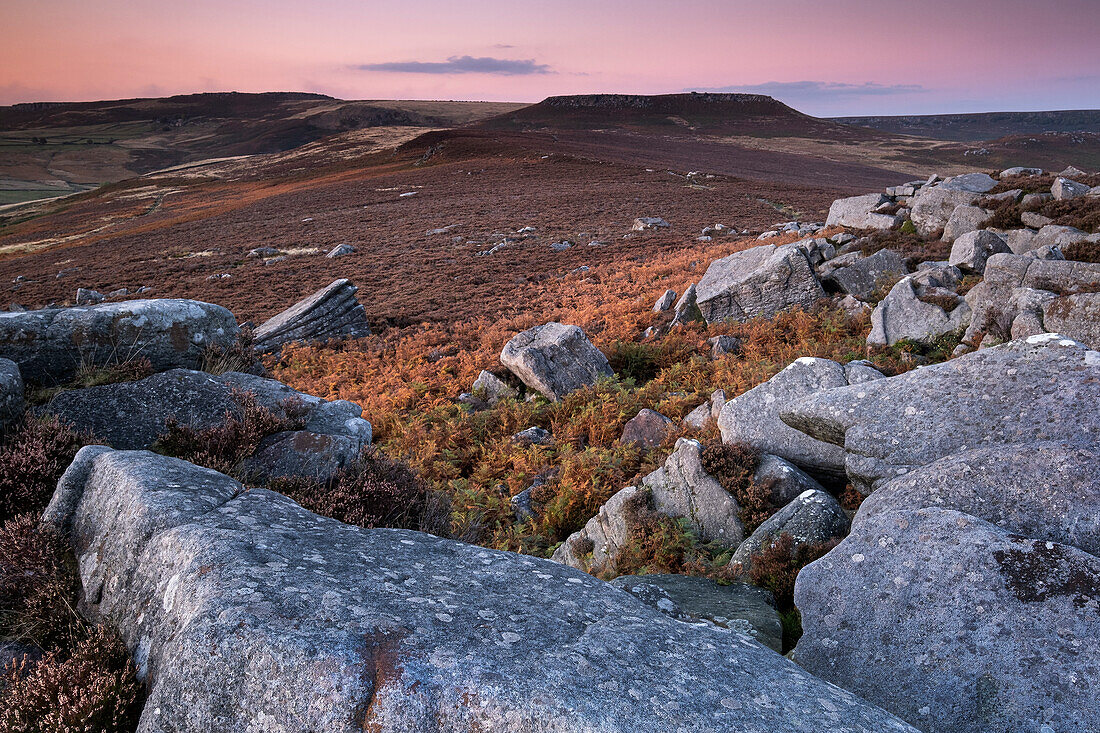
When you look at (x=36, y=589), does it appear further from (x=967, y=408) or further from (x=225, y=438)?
(x=967, y=408)

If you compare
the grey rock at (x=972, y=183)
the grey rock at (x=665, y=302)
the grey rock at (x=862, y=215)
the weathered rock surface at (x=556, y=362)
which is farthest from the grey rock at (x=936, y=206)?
the weathered rock surface at (x=556, y=362)

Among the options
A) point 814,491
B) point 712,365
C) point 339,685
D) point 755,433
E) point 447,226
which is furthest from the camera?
point 447,226

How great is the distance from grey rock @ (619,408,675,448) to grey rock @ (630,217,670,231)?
98.3 ft

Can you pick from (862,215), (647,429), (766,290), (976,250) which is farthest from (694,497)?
(862,215)

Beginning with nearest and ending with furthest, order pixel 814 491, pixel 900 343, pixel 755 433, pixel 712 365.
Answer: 1. pixel 814 491
2. pixel 755 433
3. pixel 900 343
4. pixel 712 365

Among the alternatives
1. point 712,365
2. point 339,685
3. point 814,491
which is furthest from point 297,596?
point 712,365

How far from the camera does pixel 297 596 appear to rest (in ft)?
10.4

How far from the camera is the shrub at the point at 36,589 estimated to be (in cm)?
369

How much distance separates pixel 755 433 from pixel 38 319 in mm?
10671

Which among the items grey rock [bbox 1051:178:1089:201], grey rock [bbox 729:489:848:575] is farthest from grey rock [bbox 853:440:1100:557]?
grey rock [bbox 1051:178:1089:201]

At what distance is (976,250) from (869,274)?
8.98 ft

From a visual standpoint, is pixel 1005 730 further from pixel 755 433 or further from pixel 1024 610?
pixel 755 433

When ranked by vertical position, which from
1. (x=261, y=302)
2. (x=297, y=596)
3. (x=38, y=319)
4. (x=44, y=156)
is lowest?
(x=261, y=302)

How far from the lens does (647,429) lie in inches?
466
